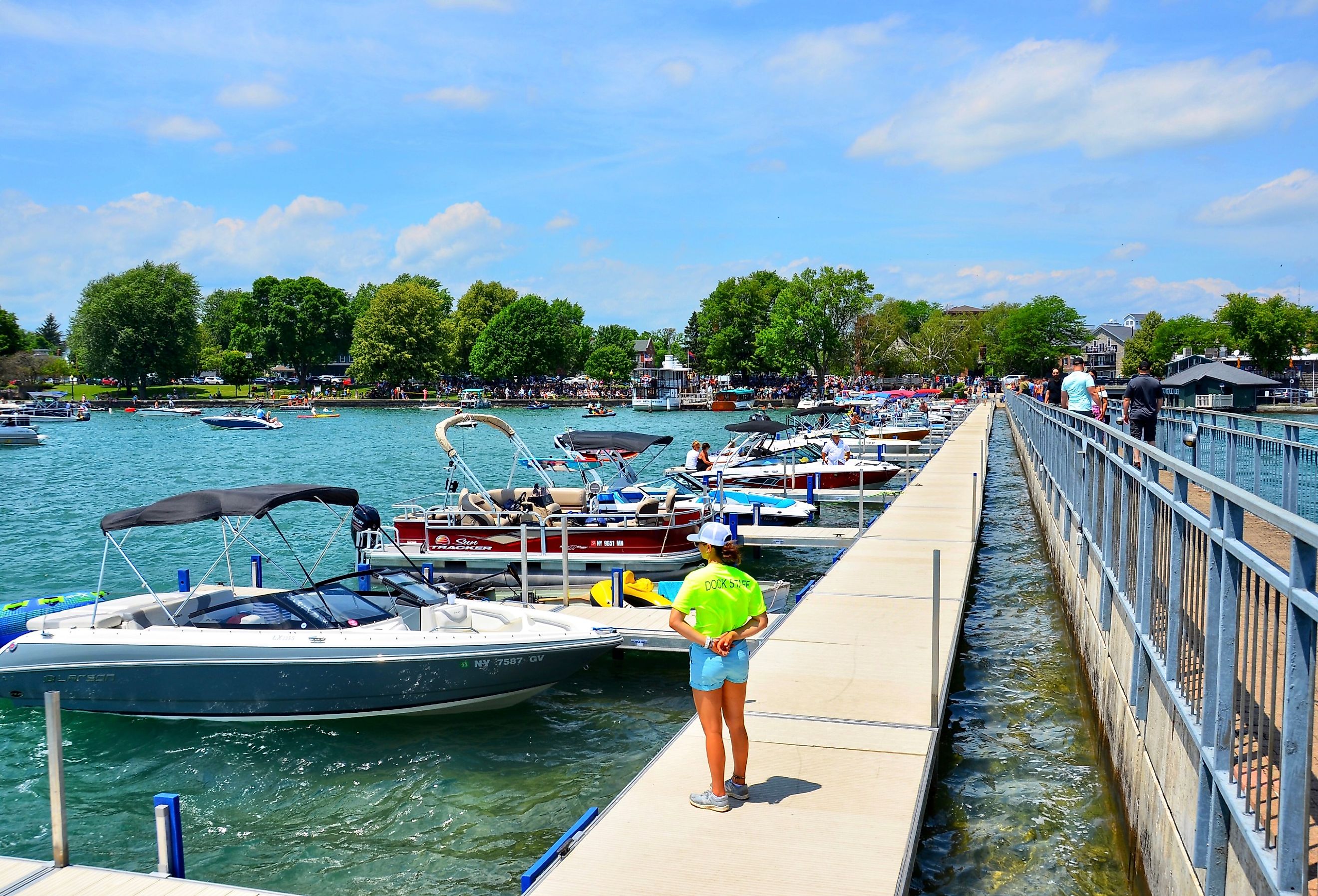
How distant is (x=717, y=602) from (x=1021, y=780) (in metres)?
4.85

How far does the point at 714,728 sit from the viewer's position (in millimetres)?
6633

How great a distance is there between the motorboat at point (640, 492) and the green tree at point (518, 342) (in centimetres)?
11044

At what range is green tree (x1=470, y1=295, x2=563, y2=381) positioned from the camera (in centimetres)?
13475

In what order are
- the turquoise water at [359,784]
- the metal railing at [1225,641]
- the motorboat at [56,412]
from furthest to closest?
1. the motorboat at [56,412]
2. the turquoise water at [359,784]
3. the metal railing at [1225,641]

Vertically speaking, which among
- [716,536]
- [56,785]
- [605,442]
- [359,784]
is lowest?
[359,784]

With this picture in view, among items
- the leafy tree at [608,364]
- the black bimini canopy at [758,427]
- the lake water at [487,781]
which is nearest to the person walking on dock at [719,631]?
the lake water at [487,781]

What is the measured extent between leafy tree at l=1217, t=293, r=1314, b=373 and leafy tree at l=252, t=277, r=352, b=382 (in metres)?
123

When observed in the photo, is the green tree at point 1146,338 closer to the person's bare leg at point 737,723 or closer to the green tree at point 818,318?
the green tree at point 818,318

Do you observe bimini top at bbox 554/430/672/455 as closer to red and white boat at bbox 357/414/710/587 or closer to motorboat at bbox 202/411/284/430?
red and white boat at bbox 357/414/710/587

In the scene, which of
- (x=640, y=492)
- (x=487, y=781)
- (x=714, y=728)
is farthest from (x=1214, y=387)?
(x=714, y=728)

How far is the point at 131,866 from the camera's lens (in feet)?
30.3

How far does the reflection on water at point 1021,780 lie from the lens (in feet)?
25.2

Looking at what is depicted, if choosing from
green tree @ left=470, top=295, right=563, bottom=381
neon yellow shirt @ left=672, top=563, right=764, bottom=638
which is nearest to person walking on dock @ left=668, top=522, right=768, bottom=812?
neon yellow shirt @ left=672, top=563, right=764, bottom=638

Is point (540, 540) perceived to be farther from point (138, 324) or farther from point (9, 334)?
point (9, 334)
